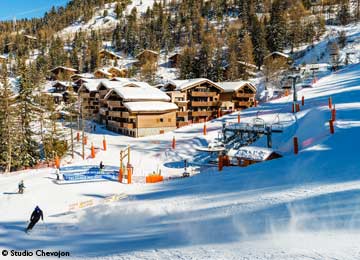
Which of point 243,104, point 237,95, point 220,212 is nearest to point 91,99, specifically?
point 237,95

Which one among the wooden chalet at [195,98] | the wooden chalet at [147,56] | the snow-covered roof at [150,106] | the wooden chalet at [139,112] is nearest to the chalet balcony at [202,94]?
the wooden chalet at [195,98]

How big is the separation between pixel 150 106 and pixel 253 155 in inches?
1015

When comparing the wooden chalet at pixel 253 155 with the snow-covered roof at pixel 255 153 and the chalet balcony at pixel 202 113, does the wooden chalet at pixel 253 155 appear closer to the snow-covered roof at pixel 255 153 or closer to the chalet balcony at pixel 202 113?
the snow-covered roof at pixel 255 153

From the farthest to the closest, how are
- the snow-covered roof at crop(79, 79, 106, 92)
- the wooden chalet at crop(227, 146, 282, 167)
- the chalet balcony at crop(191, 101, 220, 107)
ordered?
the snow-covered roof at crop(79, 79, 106, 92) < the chalet balcony at crop(191, 101, 220, 107) < the wooden chalet at crop(227, 146, 282, 167)

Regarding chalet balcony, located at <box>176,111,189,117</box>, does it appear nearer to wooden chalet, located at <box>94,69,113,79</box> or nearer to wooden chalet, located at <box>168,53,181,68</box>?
wooden chalet, located at <box>94,69,113,79</box>

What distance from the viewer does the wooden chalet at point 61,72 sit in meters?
97.9

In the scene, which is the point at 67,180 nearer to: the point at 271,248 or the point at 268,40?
the point at 271,248

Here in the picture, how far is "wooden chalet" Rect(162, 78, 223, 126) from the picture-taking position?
55.4m

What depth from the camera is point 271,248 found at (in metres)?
10.5

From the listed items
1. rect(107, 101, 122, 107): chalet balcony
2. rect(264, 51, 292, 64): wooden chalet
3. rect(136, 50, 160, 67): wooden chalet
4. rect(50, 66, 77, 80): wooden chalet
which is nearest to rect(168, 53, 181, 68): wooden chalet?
rect(136, 50, 160, 67): wooden chalet

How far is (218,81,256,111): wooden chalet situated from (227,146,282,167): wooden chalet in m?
34.3

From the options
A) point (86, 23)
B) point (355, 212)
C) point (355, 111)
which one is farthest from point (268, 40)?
point (86, 23)

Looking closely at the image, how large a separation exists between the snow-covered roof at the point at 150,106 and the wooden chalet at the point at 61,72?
5607 centimetres

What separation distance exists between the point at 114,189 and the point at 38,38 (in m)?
136
